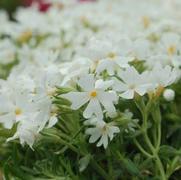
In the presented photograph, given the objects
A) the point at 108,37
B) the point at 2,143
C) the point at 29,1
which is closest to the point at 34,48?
the point at 108,37

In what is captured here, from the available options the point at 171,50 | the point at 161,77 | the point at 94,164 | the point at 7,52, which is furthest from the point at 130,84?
the point at 7,52

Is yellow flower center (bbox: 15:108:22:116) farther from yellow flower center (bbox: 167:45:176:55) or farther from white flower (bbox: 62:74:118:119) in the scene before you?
yellow flower center (bbox: 167:45:176:55)

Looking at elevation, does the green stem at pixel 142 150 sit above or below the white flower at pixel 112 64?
below

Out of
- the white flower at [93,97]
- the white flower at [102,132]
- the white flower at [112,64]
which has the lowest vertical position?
the white flower at [102,132]

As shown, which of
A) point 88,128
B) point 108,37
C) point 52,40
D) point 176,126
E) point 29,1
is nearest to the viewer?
point 88,128

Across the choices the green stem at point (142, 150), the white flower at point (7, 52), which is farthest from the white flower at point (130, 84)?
the white flower at point (7, 52)

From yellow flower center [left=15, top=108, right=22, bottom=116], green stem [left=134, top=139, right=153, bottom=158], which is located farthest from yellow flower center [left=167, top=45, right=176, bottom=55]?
yellow flower center [left=15, top=108, right=22, bottom=116]

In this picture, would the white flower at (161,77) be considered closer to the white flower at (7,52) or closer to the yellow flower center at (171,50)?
the yellow flower center at (171,50)

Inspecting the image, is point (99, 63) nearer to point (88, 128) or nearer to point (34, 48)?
point (88, 128)
